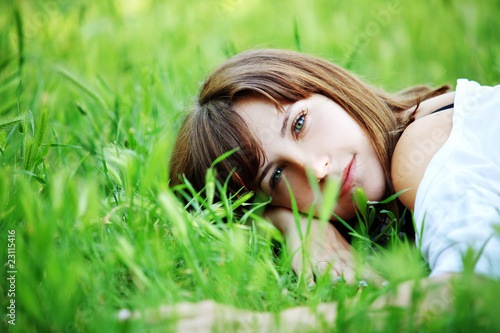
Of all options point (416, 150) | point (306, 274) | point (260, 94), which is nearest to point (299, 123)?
point (260, 94)

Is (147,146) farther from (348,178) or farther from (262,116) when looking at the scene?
(348,178)

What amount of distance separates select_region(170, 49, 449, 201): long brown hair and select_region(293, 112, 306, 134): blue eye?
0.06 metres

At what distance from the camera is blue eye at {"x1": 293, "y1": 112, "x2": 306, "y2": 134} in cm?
140

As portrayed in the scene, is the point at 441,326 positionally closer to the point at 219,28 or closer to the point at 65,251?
the point at 65,251

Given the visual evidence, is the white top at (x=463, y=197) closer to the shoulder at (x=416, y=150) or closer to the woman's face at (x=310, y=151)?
the shoulder at (x=416, y=150)

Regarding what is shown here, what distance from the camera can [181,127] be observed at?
1.70 metres

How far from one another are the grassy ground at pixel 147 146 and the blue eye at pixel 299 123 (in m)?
0.29

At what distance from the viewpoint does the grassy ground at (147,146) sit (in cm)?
82

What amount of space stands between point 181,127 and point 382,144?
0.67 meters

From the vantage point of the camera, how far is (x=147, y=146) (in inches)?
61.7

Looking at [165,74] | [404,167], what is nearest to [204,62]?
[165,74]

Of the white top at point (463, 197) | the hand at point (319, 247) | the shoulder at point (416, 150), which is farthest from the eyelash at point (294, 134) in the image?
the white top at point (463, 197)

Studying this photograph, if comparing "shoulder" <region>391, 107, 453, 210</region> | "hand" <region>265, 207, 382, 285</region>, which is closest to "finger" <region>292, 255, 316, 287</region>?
"hand" <region>265, 207, 382, 285</region>

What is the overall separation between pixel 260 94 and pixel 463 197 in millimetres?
668
